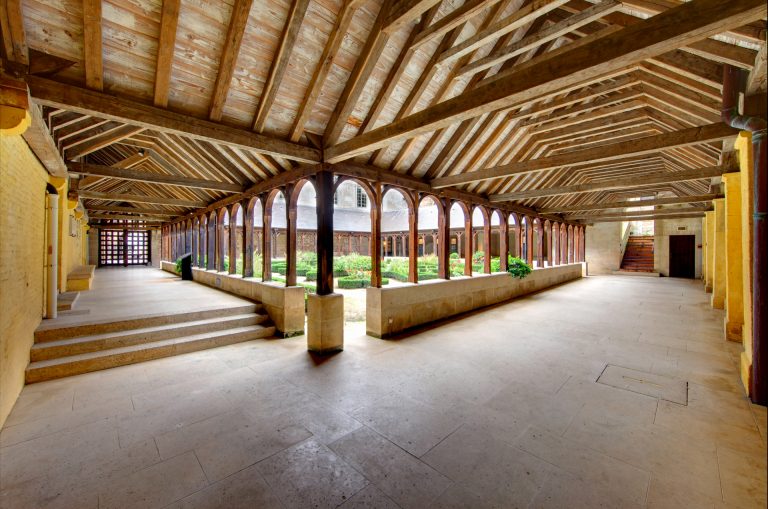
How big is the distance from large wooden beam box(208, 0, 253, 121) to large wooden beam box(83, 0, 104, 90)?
98cm

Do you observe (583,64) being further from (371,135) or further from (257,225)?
(257,225)

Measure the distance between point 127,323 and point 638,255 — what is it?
23580mm

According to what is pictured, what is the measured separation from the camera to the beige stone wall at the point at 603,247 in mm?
17172

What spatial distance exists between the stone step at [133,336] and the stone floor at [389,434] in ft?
1.91

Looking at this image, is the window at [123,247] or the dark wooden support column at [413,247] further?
the window at [123,247]

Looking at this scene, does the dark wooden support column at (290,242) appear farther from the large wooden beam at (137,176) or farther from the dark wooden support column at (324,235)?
the large wooden beam at (137,176)

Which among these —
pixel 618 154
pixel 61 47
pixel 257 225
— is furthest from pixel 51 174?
pixel 257 225

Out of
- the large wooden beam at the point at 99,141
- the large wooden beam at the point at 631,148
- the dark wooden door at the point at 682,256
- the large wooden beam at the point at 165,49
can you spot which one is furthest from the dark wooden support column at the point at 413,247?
the dark wooden door at the point at 682,256

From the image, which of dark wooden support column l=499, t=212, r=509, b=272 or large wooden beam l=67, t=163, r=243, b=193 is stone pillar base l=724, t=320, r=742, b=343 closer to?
dark wooden support column l=499, t=212, r=509, b=272

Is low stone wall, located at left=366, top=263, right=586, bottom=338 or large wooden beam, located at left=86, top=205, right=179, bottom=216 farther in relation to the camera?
large wooden beam, located at left=86, top=205, right=179, bottom=216

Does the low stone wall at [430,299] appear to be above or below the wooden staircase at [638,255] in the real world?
below

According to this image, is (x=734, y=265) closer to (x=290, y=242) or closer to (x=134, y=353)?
(x=290, y=242)

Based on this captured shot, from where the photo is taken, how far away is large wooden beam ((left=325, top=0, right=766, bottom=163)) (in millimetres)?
1712

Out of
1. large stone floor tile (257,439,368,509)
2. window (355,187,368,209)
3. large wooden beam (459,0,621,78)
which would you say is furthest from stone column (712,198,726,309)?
window (355,187,368,209)
